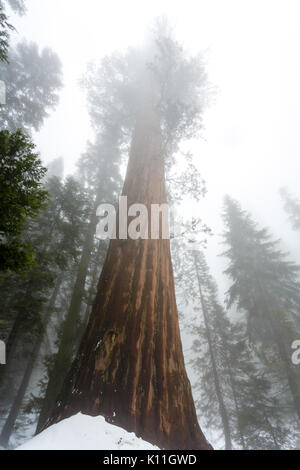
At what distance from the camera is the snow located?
1.56m

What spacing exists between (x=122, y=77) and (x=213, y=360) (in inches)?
600

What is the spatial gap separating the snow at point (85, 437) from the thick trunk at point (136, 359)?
Result: 71 mm

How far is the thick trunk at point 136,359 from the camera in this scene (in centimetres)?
192

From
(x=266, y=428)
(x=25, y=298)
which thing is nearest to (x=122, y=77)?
(x=25, y=298)

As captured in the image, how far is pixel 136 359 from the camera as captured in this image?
7.22 feet

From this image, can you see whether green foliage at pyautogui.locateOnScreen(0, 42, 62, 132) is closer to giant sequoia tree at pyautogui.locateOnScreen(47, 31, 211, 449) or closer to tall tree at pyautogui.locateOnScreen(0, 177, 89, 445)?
tall tree at pyautogui.locateOnScreen(0, 177, 89, 445)

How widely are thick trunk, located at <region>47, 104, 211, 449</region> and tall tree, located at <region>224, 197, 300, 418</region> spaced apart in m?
9.63

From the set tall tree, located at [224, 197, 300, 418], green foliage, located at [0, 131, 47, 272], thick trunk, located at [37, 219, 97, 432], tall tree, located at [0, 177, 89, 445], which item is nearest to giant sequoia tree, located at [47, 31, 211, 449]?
green foliage, located at [0, 131, 47, 272]

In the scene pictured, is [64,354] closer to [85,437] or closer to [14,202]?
[85,437]

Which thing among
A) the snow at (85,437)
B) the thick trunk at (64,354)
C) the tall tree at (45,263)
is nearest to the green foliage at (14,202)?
the snow at (85,437)

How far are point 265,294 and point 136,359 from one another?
37.2 ft

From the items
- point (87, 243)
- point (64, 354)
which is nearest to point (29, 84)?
point (87, 243)

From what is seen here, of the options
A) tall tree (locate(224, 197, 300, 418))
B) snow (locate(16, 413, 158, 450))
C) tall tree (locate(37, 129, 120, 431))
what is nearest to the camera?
snow (locate(16, 413, 158, 450))

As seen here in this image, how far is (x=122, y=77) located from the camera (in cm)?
890
